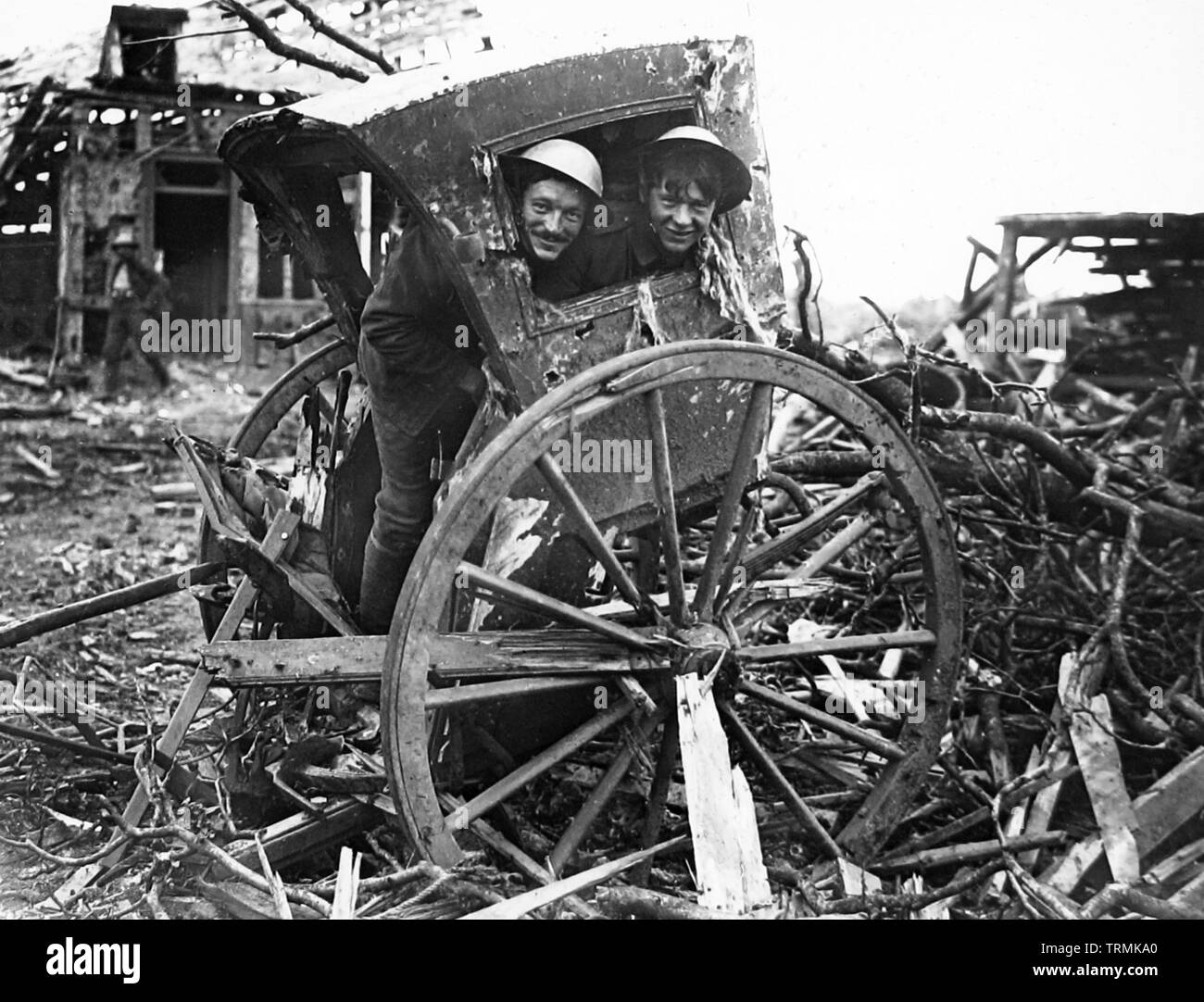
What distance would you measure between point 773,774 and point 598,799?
0.61 m

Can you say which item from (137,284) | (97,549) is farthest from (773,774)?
(137,284)

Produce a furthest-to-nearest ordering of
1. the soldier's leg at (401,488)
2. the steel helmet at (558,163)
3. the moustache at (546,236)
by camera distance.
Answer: the soldier's leg at (401,488) < the moustache at (546,236) < the steel helmet at (558,163)

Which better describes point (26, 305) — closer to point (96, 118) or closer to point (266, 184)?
point (96, 118)

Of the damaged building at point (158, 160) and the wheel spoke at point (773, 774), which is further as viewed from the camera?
the damaged building at point (158, 160)

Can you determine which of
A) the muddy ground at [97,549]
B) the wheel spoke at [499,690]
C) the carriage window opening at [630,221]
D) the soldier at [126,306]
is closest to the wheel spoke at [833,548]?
the wheel spoke at [499,690]

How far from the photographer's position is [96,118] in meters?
9.70

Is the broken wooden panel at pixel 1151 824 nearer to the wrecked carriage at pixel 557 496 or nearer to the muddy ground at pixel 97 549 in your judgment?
the wrecked carriage at pixel 557 496

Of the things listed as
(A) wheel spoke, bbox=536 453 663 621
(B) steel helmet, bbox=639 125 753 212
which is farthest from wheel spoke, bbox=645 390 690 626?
(B) steel helmet, bbox=639 125 753 212

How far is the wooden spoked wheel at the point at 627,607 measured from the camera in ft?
10.6

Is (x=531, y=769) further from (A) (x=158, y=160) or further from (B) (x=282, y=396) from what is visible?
(A) (x=158, y=160)

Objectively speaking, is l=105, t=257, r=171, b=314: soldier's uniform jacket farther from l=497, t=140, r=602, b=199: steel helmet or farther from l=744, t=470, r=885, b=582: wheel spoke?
l=744, t=470, r=885, b=582: wheel spoke

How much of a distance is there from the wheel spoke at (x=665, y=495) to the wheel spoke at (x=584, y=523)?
0.11m

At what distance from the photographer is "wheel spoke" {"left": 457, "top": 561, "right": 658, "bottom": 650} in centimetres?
326
